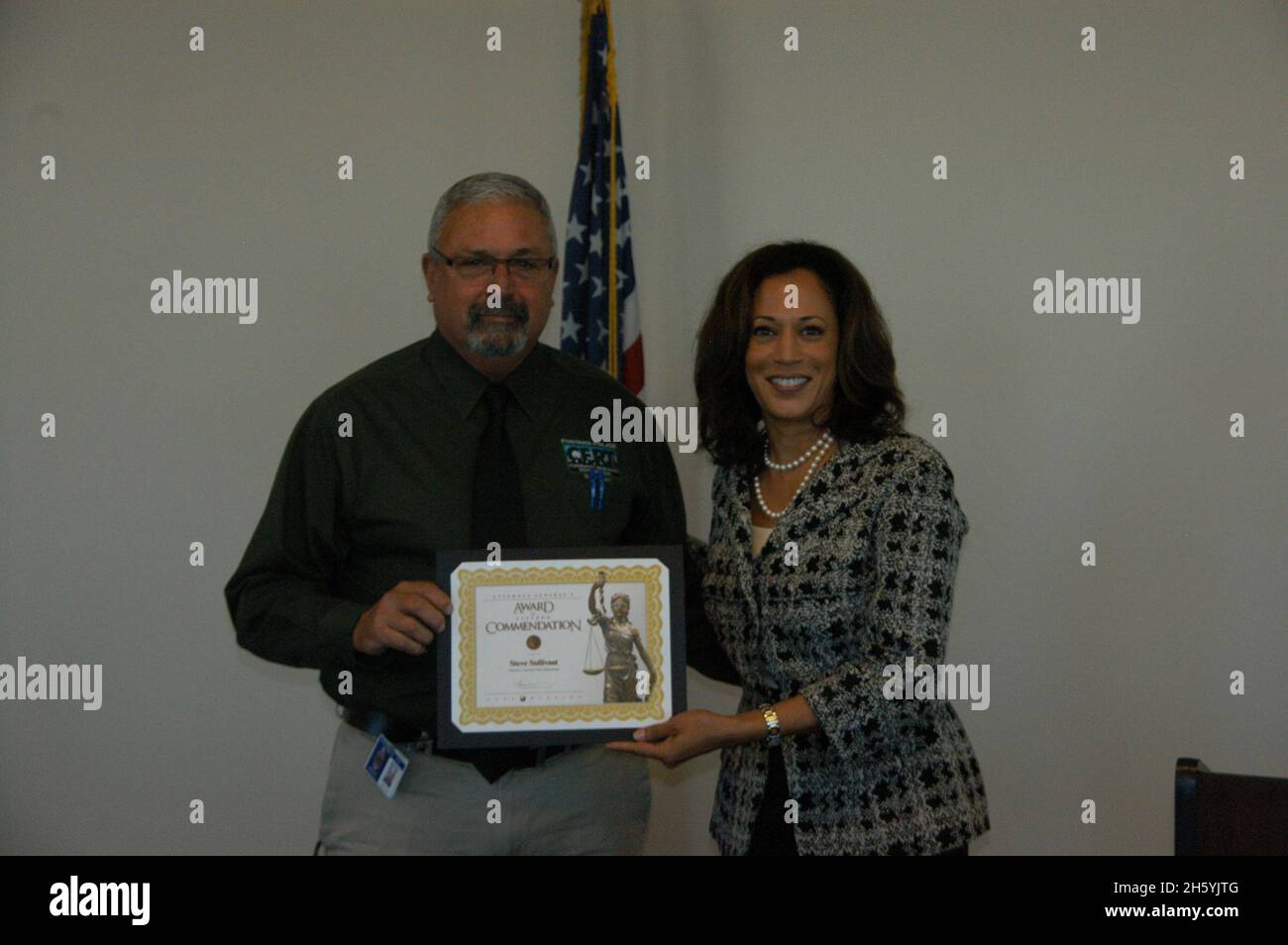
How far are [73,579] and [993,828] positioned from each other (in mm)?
3066

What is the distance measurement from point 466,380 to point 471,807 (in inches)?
34.9

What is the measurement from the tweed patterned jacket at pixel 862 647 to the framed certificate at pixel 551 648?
0.26 metres

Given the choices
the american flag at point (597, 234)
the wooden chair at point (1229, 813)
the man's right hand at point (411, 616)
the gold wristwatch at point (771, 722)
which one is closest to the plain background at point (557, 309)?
the american flag at point (597, 234)

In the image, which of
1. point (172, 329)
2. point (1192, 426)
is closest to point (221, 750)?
point (172, 329)

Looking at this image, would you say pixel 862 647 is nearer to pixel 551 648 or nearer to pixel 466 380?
pixel 551 648

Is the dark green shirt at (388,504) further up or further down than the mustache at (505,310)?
further down

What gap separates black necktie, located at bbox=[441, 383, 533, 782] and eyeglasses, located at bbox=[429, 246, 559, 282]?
27cm

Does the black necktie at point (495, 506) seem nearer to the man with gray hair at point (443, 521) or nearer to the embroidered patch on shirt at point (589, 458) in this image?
the man with gray hair at point (443, 521)

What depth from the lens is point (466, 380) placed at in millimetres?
2664

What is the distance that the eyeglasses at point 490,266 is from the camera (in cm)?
260

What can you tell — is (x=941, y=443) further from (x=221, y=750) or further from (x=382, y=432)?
(x=221, y=750)

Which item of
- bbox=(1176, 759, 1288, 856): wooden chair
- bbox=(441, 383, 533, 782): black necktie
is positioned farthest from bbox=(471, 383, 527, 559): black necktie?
bbox=(1176, 759, 1288, 856): wooden chair

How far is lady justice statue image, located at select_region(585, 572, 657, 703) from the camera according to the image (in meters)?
2.30

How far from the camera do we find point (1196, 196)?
12.9 feet
